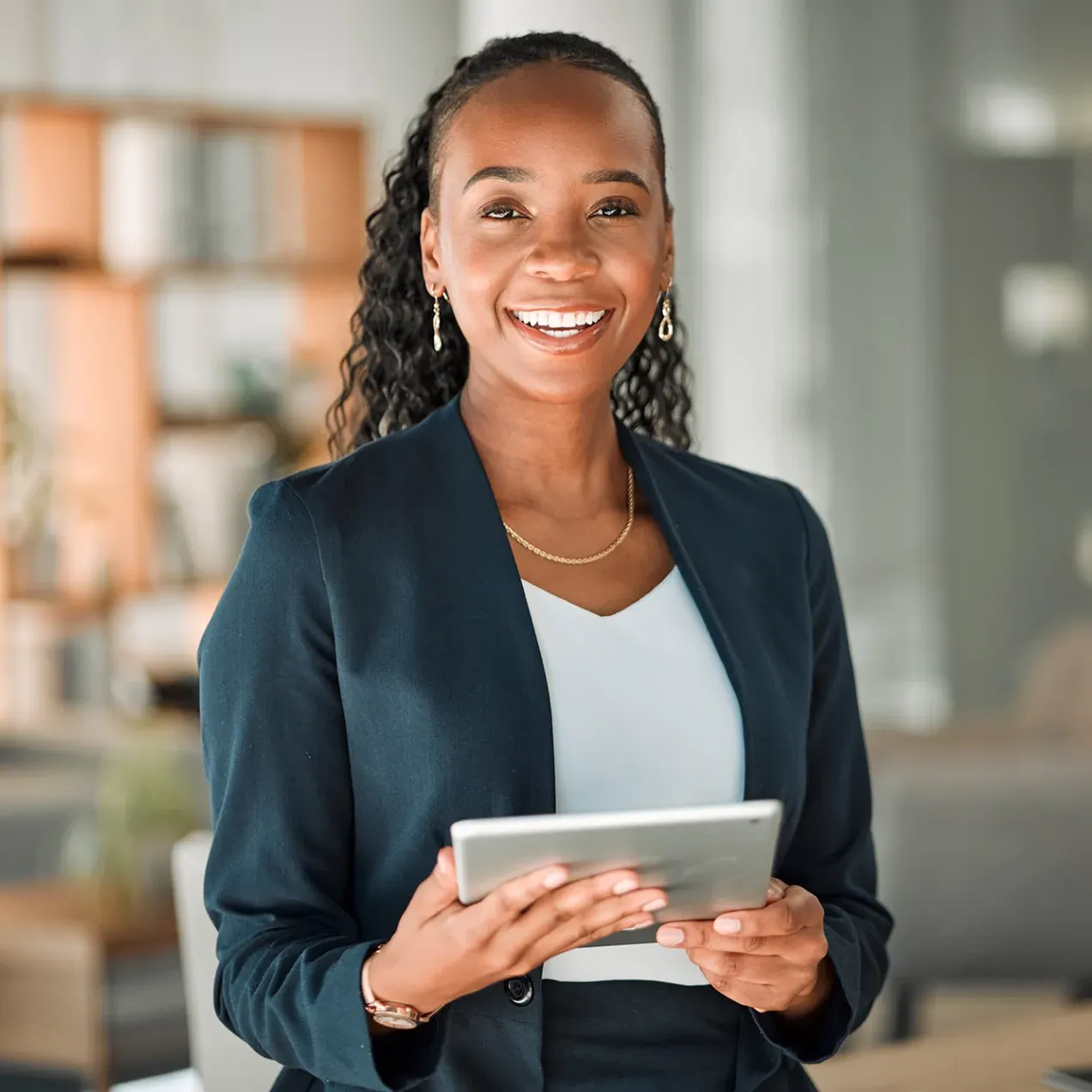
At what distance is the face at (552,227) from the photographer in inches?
53.6

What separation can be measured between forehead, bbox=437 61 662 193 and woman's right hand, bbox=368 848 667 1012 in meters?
0.60

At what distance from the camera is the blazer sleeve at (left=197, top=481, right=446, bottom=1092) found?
49.8 inches

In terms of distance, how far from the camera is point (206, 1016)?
5.36ft

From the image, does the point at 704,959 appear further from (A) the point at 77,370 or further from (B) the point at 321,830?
(A) the point at 77,370

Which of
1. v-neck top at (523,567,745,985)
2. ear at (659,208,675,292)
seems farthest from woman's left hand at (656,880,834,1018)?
ear at (659,208,675,292)

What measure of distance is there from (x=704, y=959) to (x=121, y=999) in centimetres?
220

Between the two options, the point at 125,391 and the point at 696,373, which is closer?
the point at 696,373

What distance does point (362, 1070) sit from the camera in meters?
1.21

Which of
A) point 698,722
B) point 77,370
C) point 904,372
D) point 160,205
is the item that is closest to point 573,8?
point 904,372

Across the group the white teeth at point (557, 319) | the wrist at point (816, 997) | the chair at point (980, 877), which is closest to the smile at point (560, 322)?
the white teeth at point (557, 319)

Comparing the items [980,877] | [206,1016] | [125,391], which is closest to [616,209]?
[206,1016]

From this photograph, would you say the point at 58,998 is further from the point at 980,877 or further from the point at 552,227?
the point at 552,227

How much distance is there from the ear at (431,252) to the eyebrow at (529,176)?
4.4 inches

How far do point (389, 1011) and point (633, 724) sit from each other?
33 centimetres
